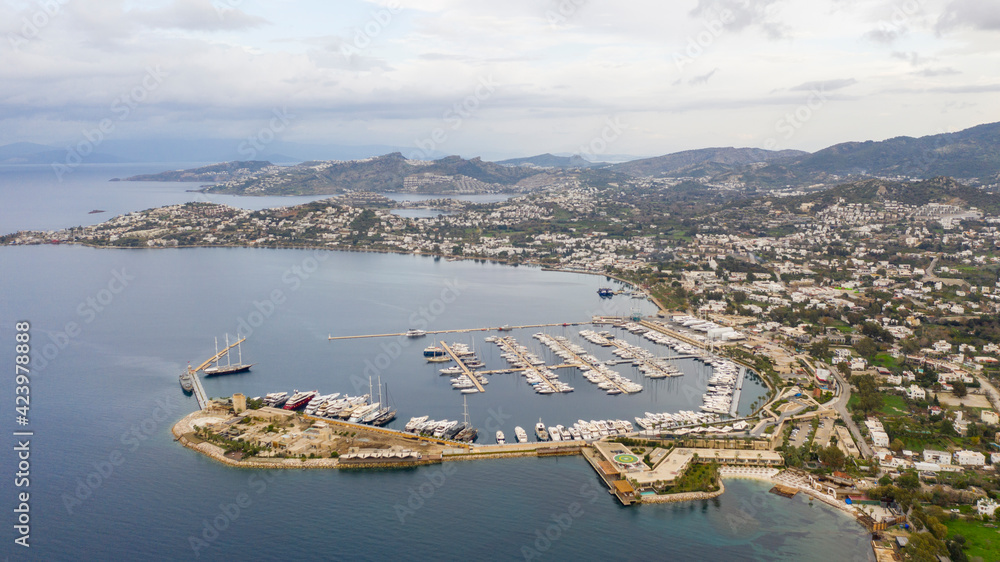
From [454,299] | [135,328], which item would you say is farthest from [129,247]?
[454,299]

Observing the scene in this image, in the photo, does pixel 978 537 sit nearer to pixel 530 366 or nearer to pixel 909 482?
pixel 909 482

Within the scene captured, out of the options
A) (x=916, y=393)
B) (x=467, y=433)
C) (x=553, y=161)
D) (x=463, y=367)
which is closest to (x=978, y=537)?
(x=916, y=393)

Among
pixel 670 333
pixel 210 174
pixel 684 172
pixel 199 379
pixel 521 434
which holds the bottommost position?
pixel 521 434

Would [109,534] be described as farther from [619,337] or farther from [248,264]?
[248,264]

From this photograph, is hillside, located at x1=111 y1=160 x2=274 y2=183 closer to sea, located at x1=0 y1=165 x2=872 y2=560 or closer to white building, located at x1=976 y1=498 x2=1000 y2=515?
sea, located at x1=0 y1=165 x2=872 y2=560

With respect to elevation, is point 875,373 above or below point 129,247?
below

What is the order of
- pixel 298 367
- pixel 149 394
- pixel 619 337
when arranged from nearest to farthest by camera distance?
1. pixel 149 394
2. pixel 298 367
3. pixel 619 337

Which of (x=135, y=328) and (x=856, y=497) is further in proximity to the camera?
(x=135, y=328)

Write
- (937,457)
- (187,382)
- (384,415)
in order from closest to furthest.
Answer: (937,457), (384,415), (187,382)

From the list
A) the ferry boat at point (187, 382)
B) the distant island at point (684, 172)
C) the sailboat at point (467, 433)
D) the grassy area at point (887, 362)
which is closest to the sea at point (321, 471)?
the sailboat at point (467, 433)
